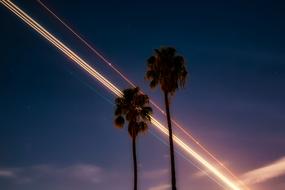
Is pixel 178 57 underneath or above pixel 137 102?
above

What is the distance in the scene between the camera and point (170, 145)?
35.4m

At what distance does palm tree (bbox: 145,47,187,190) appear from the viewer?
123 feet

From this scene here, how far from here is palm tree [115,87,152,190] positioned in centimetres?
4012

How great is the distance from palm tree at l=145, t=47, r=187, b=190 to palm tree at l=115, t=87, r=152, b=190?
322cm

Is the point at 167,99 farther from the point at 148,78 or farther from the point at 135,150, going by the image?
the point at 135,150

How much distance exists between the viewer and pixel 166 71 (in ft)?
124

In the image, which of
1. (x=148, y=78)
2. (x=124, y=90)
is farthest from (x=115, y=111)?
(x=148, y=78)

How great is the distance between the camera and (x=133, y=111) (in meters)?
40.3

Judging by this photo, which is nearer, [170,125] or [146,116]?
[170,125]

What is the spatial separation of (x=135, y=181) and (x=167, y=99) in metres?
9.07

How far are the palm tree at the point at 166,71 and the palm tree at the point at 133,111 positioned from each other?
10.5 feet

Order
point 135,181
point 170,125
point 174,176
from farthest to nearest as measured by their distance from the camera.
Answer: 1. point 135,181
2. point 170,125
3. point 174,176

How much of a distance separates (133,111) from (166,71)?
5720 millimetres

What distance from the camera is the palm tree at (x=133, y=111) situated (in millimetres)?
40125
